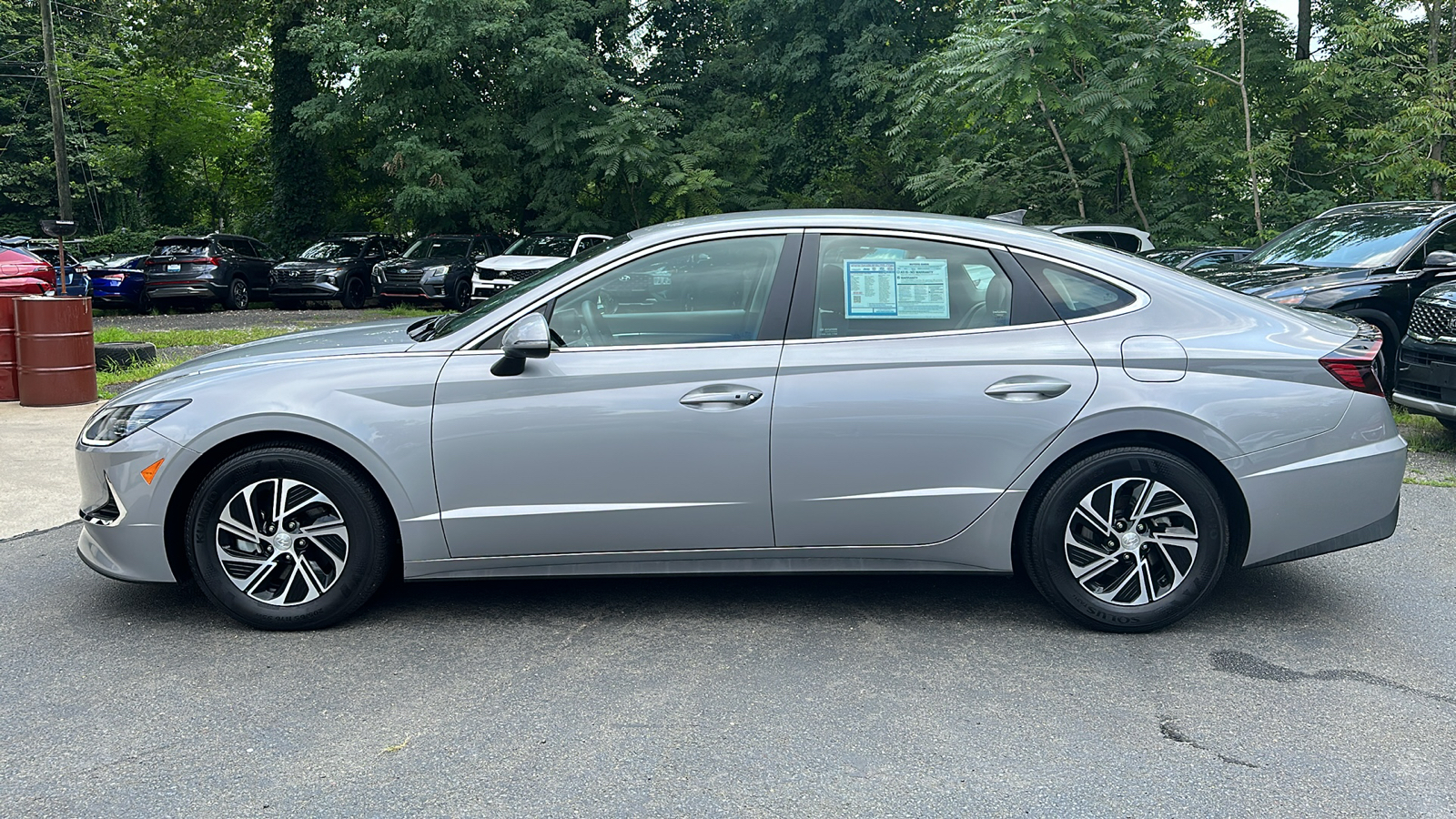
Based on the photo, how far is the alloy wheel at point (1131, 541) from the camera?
425 centimetres

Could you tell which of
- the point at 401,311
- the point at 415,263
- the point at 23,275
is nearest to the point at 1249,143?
the point at 415,263

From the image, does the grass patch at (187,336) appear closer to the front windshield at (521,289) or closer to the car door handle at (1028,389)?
the front windshield at (521,289)

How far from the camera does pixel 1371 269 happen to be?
9172 mm

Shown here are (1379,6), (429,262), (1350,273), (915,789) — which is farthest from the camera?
(429,262)

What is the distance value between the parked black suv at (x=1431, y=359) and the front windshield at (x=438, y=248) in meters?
18.8

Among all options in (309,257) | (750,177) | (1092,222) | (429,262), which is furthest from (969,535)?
(750,177)

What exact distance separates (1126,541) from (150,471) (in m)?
3.53

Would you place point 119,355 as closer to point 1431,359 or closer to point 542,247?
point 542,247

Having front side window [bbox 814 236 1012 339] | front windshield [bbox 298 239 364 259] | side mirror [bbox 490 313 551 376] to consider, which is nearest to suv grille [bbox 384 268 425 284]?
front windshield [bbox 298 239 364 259]

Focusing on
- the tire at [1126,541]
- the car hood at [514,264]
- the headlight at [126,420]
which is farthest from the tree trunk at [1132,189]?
the headlight at [126,420]

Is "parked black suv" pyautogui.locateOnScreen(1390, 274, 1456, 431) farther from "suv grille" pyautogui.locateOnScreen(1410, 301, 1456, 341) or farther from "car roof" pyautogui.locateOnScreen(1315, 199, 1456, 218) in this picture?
"car roof" pyautogui.locateOnScreen(1315, 199, 1456, 218)

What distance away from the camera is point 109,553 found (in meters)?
4.30

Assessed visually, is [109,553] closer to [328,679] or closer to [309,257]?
[328,679]

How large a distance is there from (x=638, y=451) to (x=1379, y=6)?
18.1 meters
